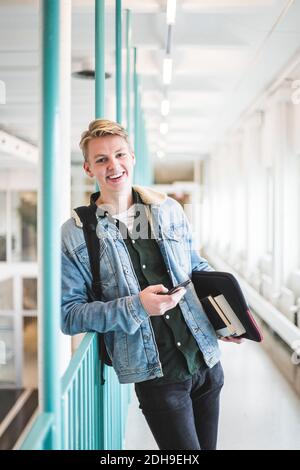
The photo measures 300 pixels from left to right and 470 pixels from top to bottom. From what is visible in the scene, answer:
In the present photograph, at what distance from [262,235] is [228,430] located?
513 cm

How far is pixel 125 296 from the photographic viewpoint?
153cm

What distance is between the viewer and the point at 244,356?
5.05 metres

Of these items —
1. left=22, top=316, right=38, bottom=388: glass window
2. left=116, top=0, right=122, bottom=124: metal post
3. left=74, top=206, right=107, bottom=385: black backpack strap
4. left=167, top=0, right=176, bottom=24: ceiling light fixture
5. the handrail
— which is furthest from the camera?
left=22, top=316, right=38, bottom=388: glass window

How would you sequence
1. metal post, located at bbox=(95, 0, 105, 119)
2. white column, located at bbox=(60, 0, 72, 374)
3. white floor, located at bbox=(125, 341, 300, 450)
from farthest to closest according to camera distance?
white floor, located at bbox=(125, 341, 300, 450), metal post, located at bbox=(95, 0, 105, 119), white column, located at bbox=(60, 0, 72, 374)

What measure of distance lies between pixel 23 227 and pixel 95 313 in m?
14.8

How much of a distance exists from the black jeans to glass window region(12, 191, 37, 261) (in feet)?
44.9

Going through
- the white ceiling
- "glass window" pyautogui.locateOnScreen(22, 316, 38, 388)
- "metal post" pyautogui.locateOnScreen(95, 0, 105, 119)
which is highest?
the white ceiling

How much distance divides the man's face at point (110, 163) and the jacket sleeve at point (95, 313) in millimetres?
276

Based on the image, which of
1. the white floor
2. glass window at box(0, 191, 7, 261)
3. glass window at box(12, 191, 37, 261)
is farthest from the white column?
glass window at box(0, 191, 7, 261)

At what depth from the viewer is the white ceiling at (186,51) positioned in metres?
3.68

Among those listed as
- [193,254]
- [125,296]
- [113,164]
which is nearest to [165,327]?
[125,296]

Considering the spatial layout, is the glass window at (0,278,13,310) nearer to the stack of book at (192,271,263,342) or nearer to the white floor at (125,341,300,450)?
the white floor at (125,341,300,450)

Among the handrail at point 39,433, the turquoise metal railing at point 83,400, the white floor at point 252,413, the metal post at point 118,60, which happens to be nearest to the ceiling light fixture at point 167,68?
the metal post at point 118,60

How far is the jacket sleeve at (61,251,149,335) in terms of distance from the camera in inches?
56.9
